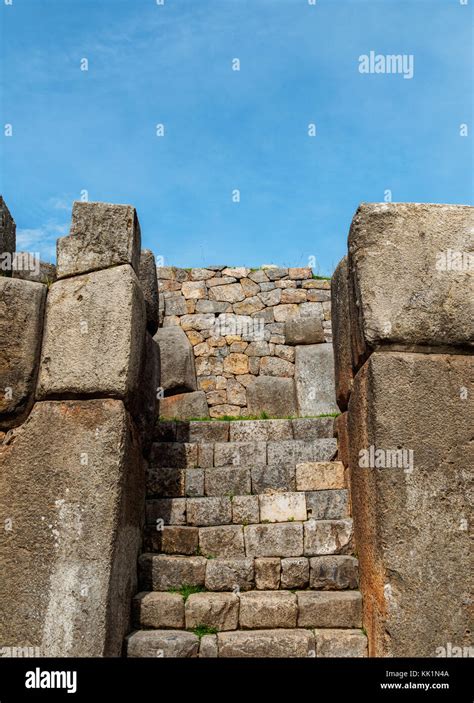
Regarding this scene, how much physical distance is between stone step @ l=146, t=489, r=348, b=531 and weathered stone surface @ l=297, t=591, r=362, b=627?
71 centimetres

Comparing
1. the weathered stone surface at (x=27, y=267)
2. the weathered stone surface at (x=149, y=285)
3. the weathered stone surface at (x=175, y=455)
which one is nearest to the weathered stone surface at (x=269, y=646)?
the weathered stone surface at (x=175, y=455)

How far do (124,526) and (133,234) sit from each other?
196 centimetres

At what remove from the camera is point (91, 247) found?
4.21 metres

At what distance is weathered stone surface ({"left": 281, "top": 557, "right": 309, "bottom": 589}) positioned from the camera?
4375 millimetres

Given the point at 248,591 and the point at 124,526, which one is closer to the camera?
the point at 124,526

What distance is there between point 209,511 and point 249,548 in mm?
445

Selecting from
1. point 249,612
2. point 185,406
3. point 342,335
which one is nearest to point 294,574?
point 249,612

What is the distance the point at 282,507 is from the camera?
4801mm

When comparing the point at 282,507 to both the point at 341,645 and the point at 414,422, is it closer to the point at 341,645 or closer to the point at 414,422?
the point at 341,645

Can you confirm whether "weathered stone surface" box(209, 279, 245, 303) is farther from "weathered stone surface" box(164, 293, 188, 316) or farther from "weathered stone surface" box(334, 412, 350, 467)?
"weathered stone surface" box(334, 412, 350, 467)
